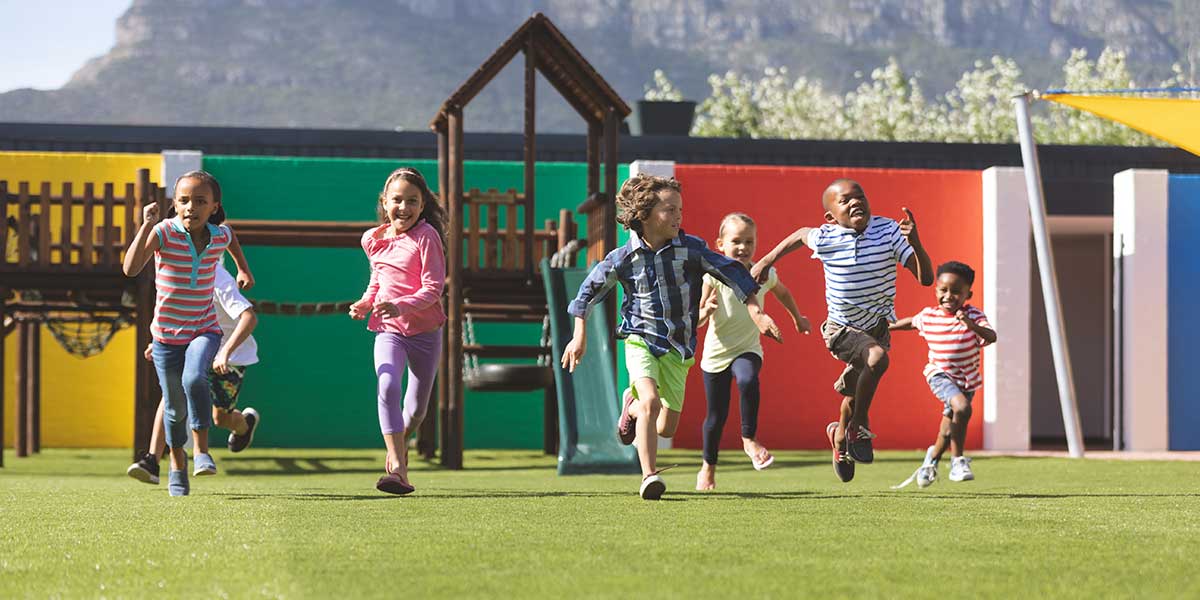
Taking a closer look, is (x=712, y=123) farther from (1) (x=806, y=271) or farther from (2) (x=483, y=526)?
(2) (x=483, y=526)

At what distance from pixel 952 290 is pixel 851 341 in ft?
4.81

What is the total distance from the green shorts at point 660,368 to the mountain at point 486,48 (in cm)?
10773

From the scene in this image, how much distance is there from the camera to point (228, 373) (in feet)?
33.2

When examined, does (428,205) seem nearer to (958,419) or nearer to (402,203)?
(402,203)

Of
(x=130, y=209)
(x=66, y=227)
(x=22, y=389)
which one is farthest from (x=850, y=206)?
(x=22, y=389)

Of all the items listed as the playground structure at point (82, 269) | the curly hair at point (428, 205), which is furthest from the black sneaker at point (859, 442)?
the playground structure at point (82, 269)

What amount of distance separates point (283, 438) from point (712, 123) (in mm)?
47758

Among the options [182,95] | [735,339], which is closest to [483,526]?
[735,339]

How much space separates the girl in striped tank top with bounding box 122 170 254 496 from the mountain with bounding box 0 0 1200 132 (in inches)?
4224

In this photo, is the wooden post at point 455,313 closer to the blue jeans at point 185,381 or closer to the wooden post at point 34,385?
the wooden post at point 34,385

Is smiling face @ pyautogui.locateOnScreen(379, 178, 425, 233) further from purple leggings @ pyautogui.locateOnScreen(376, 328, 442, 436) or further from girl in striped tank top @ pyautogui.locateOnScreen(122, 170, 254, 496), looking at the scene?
girl in striped tank top @ pyautogui.locateOnScreen(122, 170, 254, 496)

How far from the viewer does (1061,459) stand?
45.9ft

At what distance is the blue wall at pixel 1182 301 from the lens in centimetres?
1723

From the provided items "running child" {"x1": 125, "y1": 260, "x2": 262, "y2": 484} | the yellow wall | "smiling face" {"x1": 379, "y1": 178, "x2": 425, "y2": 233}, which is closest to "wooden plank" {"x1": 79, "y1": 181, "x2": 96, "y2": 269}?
"running child" {"x1": 125, "y1": 260, "x2": 262, "y2": 484}
